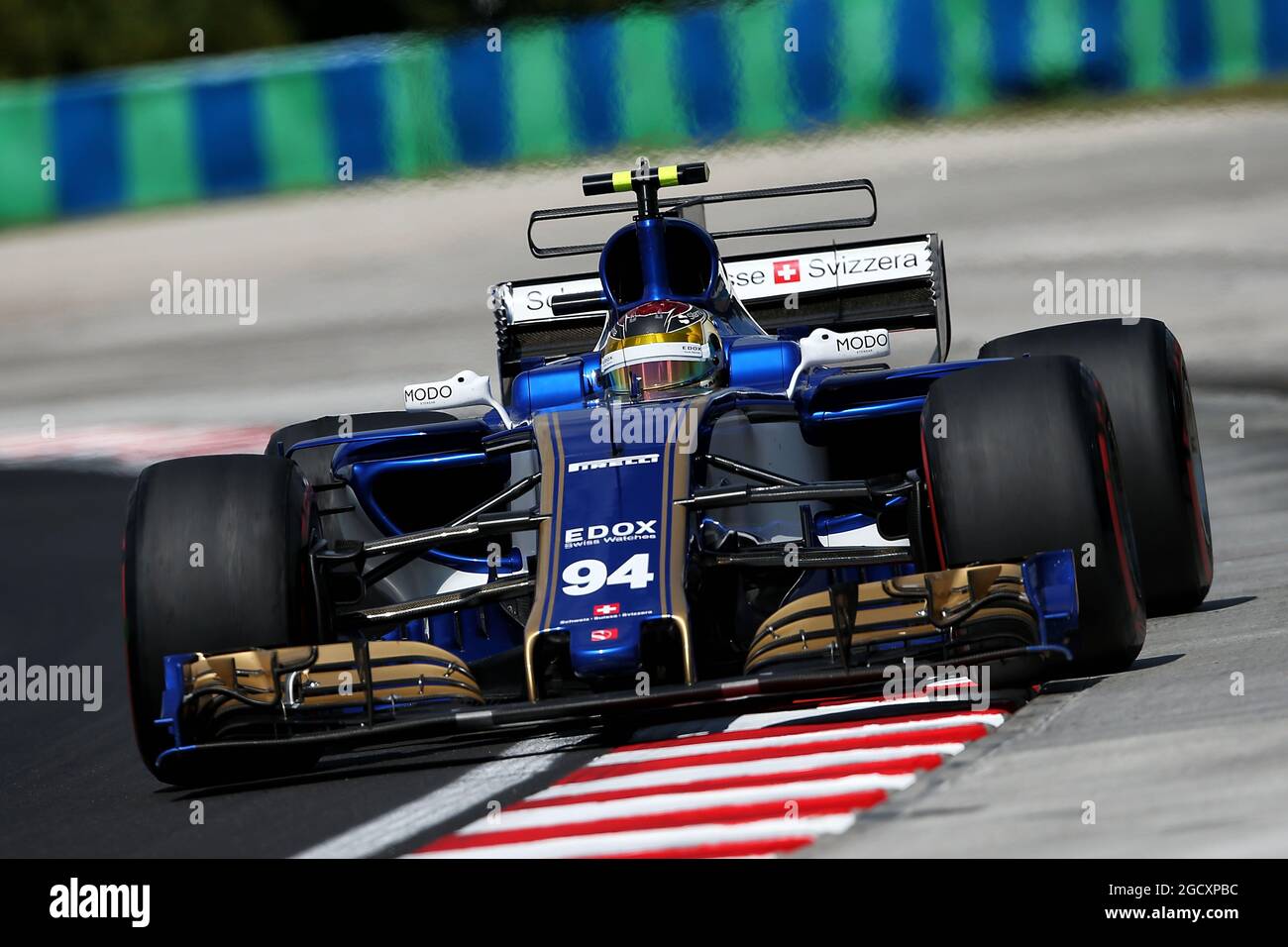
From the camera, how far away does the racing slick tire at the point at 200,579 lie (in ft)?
22.9

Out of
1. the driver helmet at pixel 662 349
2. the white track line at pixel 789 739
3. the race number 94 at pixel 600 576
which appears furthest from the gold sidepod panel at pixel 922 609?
the driver helmet at pixel 662 349

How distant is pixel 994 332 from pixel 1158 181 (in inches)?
232

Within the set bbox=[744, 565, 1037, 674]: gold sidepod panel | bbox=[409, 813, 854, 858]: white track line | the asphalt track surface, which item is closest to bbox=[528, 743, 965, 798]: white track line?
the asphalt track surface

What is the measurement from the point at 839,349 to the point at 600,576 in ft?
6.14

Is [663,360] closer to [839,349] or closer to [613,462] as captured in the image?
[839,349]

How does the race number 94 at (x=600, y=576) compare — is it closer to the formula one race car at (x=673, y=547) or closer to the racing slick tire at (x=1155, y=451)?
the formula one race car at (x=673, y=547)

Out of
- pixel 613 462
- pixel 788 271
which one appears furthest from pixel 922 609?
pixel 788 271

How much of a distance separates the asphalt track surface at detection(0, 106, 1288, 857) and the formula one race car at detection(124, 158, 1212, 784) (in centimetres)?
26

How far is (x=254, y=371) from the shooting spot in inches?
814

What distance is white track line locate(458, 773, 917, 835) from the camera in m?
5.64

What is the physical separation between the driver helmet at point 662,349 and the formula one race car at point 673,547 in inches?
0.4

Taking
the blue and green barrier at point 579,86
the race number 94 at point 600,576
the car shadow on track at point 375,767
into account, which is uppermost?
the blue and green barrier at point 579,86

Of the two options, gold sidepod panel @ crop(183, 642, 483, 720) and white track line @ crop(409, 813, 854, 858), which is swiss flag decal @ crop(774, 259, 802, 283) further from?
white track line @ crop(409, 813, 854, 858)

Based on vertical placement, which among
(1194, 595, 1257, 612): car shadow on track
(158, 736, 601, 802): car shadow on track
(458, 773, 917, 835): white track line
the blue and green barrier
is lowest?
(1194, 595, 1257, 612): car shadow on track
